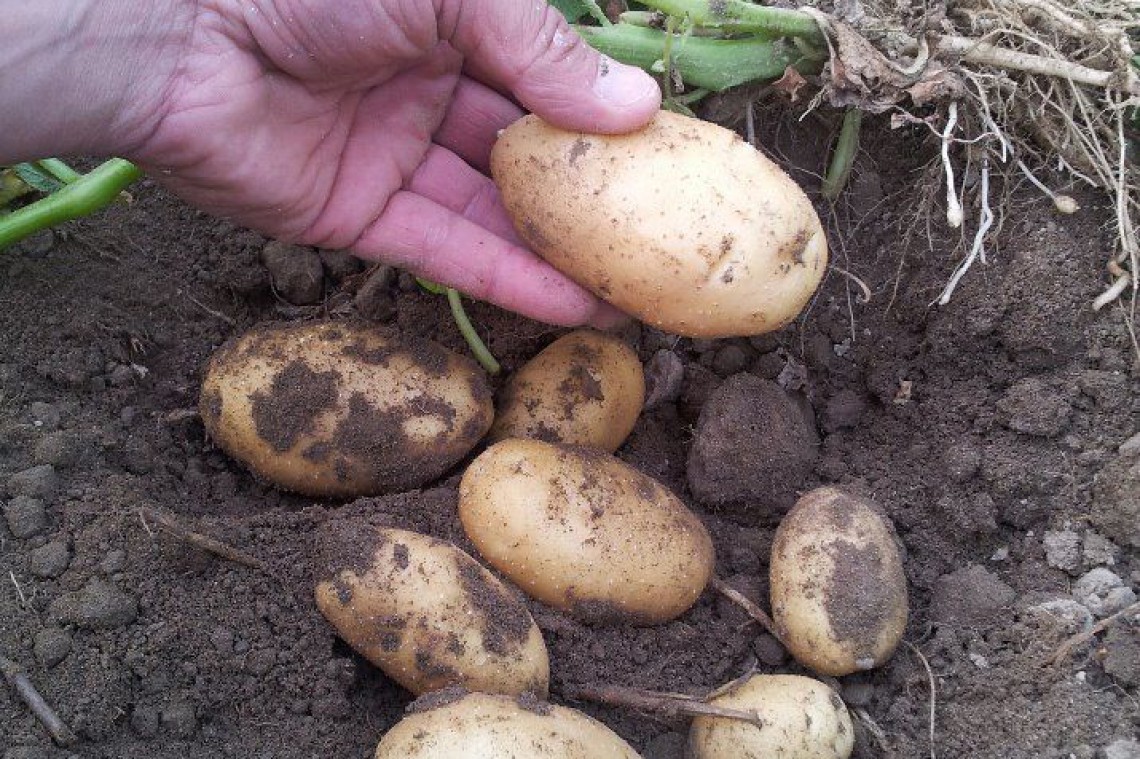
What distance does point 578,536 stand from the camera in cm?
153

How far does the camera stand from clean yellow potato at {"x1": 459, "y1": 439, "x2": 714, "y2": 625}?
5.00ft

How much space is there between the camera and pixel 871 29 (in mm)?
1714

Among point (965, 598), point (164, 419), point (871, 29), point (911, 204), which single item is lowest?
point (965, 598)

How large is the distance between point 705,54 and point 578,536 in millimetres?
872

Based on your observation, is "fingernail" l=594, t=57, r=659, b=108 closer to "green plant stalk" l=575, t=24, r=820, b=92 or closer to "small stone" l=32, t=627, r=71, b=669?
"green plant stalk" l=575, t=24, r=820, b=92

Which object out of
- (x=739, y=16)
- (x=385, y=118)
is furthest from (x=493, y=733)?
(x=739, y=16)

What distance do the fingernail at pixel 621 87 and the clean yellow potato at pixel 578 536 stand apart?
0.56 metres

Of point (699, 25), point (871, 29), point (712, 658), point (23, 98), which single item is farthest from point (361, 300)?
point (871, 29)

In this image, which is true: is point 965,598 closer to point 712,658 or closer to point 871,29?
point 712,658

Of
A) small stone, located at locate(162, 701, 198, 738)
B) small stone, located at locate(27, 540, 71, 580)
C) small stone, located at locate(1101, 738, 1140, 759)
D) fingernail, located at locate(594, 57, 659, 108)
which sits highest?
fingernail, located at locate(594, 57, 659, 108)

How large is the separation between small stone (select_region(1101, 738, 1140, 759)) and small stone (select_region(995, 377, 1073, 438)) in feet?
1.69

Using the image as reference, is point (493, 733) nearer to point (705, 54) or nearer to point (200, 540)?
point (200, 540)

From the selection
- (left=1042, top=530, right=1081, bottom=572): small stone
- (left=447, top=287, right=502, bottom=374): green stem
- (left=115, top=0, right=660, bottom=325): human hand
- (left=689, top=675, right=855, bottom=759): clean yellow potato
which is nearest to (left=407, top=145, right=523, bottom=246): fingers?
(left=115, top=0, right=660, bottom=325): human hand

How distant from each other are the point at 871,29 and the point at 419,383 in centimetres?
100
